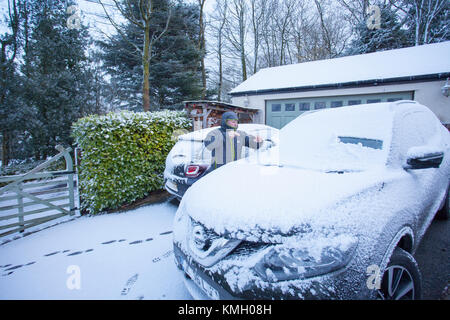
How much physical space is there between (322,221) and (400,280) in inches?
29.6

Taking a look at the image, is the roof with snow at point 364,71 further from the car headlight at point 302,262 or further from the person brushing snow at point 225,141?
the car headlight at point 302,262

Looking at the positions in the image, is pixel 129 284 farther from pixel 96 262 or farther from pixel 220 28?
pixel 220 28

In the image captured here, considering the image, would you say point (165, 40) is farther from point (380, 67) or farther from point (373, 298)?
point (373, 298)

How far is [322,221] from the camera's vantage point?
128 centimetres

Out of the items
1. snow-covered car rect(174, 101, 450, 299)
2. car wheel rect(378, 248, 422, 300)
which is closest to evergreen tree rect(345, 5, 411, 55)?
snow-covered car rect(174, 101, 450, 299)

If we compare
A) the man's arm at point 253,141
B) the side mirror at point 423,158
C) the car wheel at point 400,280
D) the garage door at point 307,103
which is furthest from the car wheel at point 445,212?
the garage door at point 307,103

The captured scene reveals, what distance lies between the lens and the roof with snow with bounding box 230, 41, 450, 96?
7.34 metres

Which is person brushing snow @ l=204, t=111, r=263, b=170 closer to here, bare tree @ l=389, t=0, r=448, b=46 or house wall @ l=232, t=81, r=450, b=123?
house wall @ l=232, t=81, r=450, b=123

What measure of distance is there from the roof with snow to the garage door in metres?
0.48

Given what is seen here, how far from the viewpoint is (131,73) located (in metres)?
13.4

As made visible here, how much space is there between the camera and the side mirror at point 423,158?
1.70 meters

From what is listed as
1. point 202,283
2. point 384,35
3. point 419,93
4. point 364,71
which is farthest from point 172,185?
point 384,35

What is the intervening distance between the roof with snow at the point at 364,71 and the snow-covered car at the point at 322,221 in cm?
702
